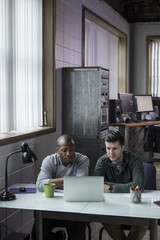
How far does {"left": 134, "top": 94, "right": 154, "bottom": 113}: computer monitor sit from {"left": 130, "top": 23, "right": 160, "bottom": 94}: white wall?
118 centimetres

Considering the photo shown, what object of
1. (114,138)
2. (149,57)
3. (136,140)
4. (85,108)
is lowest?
(136,140)

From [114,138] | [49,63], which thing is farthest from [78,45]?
[114,138]

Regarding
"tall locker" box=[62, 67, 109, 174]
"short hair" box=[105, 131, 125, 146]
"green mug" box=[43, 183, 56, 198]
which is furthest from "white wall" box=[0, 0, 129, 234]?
"short hair" box=[105, 131, 125, 146]

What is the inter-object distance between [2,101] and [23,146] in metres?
0.90

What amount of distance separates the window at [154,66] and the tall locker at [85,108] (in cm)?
A: 413

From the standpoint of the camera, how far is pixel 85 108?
5.18 metres

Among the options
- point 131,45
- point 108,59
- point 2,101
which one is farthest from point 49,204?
point 131,45

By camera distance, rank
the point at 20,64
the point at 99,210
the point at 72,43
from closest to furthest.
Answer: the point at 99,210 < the point at 20,64 < the point at 72,43

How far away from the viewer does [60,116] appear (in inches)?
206

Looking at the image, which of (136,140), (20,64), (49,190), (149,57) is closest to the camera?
(49,190)

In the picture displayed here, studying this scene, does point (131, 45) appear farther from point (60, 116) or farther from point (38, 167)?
point (38, 167)

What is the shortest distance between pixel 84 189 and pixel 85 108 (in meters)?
2.42

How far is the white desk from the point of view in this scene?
2.56 metres

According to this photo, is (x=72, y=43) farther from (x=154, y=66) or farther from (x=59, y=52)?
(x=154, y=66)
